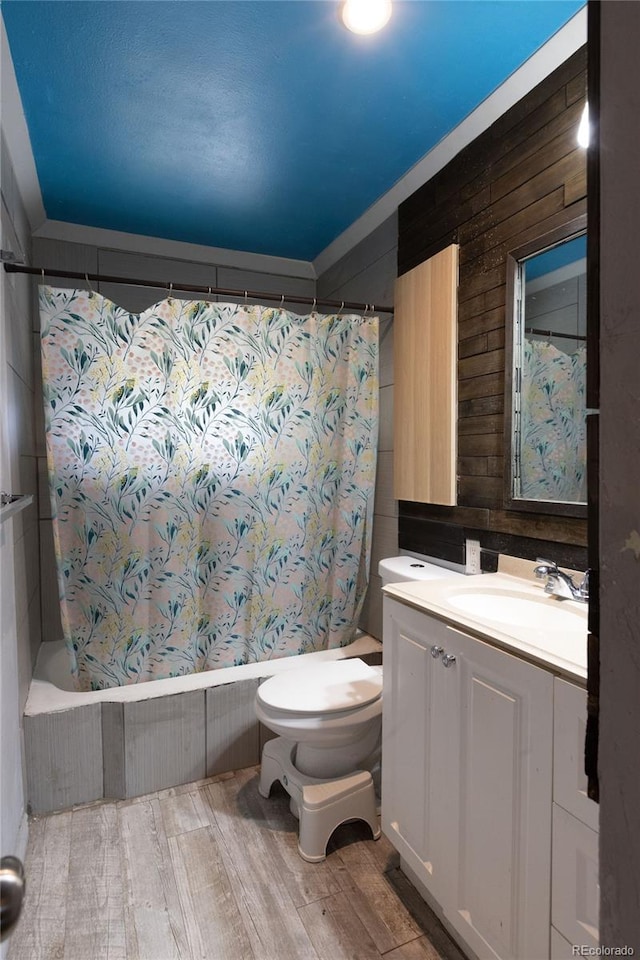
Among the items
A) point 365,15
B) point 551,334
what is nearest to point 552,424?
point 551,334

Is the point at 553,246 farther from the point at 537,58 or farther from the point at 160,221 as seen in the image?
the point at 160,221

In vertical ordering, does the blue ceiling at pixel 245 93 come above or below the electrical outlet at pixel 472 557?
above

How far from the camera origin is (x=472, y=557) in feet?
6.25

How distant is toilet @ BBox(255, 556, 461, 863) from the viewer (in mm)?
1688

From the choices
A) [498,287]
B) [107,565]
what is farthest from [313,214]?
[107,565]

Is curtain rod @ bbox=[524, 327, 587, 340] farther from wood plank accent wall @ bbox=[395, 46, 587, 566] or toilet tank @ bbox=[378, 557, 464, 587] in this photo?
toilet tank @ bbox=[378, 557, 464, 587]

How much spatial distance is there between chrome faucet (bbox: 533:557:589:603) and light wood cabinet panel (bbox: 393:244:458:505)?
1.77 ft

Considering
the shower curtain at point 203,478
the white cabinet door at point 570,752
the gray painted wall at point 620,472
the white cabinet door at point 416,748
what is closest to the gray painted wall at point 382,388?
the shower curtain at point 203,478

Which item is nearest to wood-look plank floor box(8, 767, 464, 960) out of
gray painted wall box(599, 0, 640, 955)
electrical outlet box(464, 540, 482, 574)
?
electrical outlet box(464, 540, 482, 574)

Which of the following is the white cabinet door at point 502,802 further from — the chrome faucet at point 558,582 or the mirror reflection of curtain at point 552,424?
the mirror reflection of curtain at point 552,424

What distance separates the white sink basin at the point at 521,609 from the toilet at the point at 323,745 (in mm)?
384

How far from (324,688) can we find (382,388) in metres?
1.40

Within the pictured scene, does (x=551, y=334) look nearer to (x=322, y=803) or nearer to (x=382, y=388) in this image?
(x=382, y=388)

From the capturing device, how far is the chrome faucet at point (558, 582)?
1.44 metres
